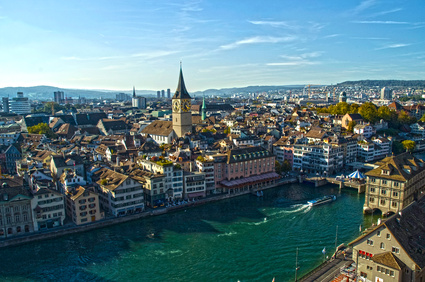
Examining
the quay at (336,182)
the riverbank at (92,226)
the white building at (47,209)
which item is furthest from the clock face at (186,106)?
the white building at (47,209)

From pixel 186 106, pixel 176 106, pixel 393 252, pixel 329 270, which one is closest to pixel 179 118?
pixel 176 106

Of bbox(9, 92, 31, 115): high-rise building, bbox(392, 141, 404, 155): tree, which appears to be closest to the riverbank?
bbox(392, 141, 404, 155): tree

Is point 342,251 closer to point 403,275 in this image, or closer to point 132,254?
point 403,275

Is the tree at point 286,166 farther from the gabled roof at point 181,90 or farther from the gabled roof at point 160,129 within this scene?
the gabled roof at point 181,90

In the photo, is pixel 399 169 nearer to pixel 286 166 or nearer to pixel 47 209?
pixel 286 166

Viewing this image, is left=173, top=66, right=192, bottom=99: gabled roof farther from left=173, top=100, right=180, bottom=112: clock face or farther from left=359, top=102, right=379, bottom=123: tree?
left=359, top=102, right=379, bottom=123: tree
